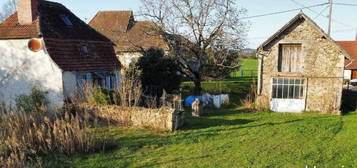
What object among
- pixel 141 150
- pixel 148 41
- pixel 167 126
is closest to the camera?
pixel 141 150

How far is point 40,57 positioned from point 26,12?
3.14m

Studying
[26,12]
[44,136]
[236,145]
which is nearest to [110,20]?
[26,12]

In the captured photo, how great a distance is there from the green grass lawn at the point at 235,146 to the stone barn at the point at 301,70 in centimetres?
300

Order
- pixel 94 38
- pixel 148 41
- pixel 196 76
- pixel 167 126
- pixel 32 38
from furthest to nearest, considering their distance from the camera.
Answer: pixel 148 41, pixel 196 76, pixel 94 38, pixel 32 38, pixel 167 126

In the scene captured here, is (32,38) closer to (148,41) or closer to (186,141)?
(186,141)

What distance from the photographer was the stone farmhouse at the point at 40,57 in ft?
46.7

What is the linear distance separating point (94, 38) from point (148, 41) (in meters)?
8.65

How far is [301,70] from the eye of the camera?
15922 millimetres

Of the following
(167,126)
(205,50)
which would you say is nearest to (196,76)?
(205,50)

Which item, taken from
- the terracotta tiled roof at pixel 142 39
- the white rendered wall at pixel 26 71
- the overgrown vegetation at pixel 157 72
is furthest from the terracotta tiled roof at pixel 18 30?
the terracotta tiled roof at pixel 142 39

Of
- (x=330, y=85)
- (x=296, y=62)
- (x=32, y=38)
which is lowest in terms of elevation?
(x=330, y=85)

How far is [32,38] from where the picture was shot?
46.3ft

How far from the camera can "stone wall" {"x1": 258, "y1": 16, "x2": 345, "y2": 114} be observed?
50.5 feet

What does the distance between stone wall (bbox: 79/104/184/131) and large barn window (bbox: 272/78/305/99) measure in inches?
309
